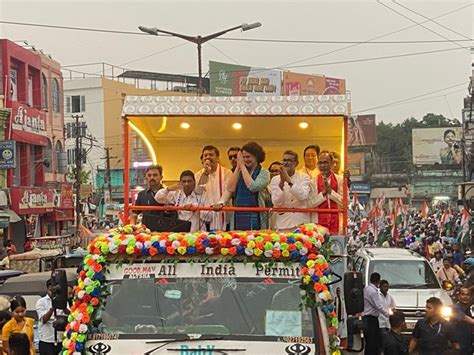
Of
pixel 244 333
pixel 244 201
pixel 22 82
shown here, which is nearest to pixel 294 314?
pixel 244 333

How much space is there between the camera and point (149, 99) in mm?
8648

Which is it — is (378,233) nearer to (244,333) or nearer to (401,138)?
(244,333)

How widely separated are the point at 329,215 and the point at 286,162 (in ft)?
2.92

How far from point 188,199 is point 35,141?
32.6 metres

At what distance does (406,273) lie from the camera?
16.6m

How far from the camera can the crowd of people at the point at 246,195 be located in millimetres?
8562

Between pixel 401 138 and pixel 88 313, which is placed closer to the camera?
pixel 88 313

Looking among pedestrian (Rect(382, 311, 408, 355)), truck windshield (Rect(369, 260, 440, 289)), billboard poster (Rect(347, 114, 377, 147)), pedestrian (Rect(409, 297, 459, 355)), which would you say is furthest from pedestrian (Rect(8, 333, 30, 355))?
billboard poster (Rect(347, 114, 377, 147))

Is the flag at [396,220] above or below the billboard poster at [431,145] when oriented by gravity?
below

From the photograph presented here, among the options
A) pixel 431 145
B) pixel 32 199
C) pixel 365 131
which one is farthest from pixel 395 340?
pixel 365 131

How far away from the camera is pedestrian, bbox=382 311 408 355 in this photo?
985 centimetres

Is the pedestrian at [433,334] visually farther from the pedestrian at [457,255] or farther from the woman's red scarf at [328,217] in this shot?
the pedestrian at [457,255]

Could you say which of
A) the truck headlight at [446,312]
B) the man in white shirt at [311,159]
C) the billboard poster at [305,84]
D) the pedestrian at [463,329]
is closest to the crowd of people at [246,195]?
the man in white shirt at [311,159]

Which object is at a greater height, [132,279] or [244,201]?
[244,201]
